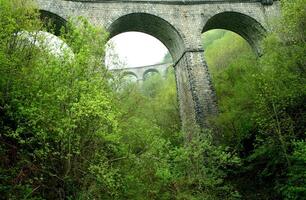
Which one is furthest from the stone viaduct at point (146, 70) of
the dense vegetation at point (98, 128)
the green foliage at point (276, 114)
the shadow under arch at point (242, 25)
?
the dense vegetation at point (98, 128)

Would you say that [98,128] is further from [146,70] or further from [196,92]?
[146,70]

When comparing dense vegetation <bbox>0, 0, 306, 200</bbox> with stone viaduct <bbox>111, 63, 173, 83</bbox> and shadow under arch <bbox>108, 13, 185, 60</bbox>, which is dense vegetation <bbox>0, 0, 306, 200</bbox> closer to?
shadow under arch <bbox>108, 13, 185, 60</bbox>

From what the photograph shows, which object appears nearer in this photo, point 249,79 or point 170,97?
point 249,79

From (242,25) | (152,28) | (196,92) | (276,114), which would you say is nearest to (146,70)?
(242,25)

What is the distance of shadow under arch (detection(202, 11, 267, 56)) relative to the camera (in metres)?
18.2

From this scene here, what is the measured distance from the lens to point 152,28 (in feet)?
59.8

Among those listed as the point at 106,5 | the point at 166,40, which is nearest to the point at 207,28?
the point at 166,40

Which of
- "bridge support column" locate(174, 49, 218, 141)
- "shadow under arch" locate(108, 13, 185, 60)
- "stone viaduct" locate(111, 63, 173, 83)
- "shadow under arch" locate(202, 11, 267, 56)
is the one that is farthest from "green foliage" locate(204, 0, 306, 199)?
"stone viaduct" locate(111, 63, 173, 83)

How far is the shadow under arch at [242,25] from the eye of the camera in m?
18.2

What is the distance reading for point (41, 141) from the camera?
8.77m

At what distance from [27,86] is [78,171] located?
106 inches

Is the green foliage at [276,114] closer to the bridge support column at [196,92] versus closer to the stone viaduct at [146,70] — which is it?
the bridge support column at [196,92]

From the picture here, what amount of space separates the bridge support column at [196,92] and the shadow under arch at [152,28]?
890 millimetres

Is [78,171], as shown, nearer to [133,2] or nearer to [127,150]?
[127,150]
